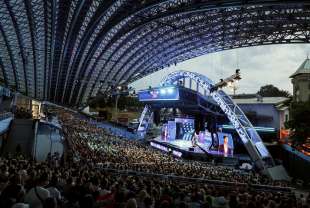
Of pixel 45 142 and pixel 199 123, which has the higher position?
pixel 199 123

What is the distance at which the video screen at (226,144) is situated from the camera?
44688 millimetres

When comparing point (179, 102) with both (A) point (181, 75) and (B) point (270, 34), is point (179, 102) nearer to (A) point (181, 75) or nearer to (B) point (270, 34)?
(A) point (181, 75)

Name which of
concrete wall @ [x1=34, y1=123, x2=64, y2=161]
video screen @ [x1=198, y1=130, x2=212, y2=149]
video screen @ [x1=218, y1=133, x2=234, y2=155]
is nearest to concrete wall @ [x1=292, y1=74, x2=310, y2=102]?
video screen @ [x1=218, y1=133, x2=234, y2=155]

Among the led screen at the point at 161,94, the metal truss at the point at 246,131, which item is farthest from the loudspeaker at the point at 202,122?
the led screen at the point at 161,94

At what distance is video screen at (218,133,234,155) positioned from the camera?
1759 inches

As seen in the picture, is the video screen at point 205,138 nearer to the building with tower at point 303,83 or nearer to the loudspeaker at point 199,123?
the loudspeaker at point 199,123

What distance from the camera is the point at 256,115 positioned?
49094 millimetres

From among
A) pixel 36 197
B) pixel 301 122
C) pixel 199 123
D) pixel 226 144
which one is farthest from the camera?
pixel 199 123

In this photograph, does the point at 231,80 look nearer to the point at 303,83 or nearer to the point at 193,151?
the point at 303,83

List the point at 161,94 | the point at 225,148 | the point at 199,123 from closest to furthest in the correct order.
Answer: the point at 225,148 < the point at 161,94 < the point at 199,123

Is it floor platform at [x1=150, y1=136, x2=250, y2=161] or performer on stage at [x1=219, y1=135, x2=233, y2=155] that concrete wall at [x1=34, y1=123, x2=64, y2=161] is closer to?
floor platform at [x1=150, y1=136, x2=250, y2=161]

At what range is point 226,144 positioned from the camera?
45.2 m

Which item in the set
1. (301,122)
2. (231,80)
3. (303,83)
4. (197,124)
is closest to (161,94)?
(197,124)

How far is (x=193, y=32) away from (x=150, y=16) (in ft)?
45.0
